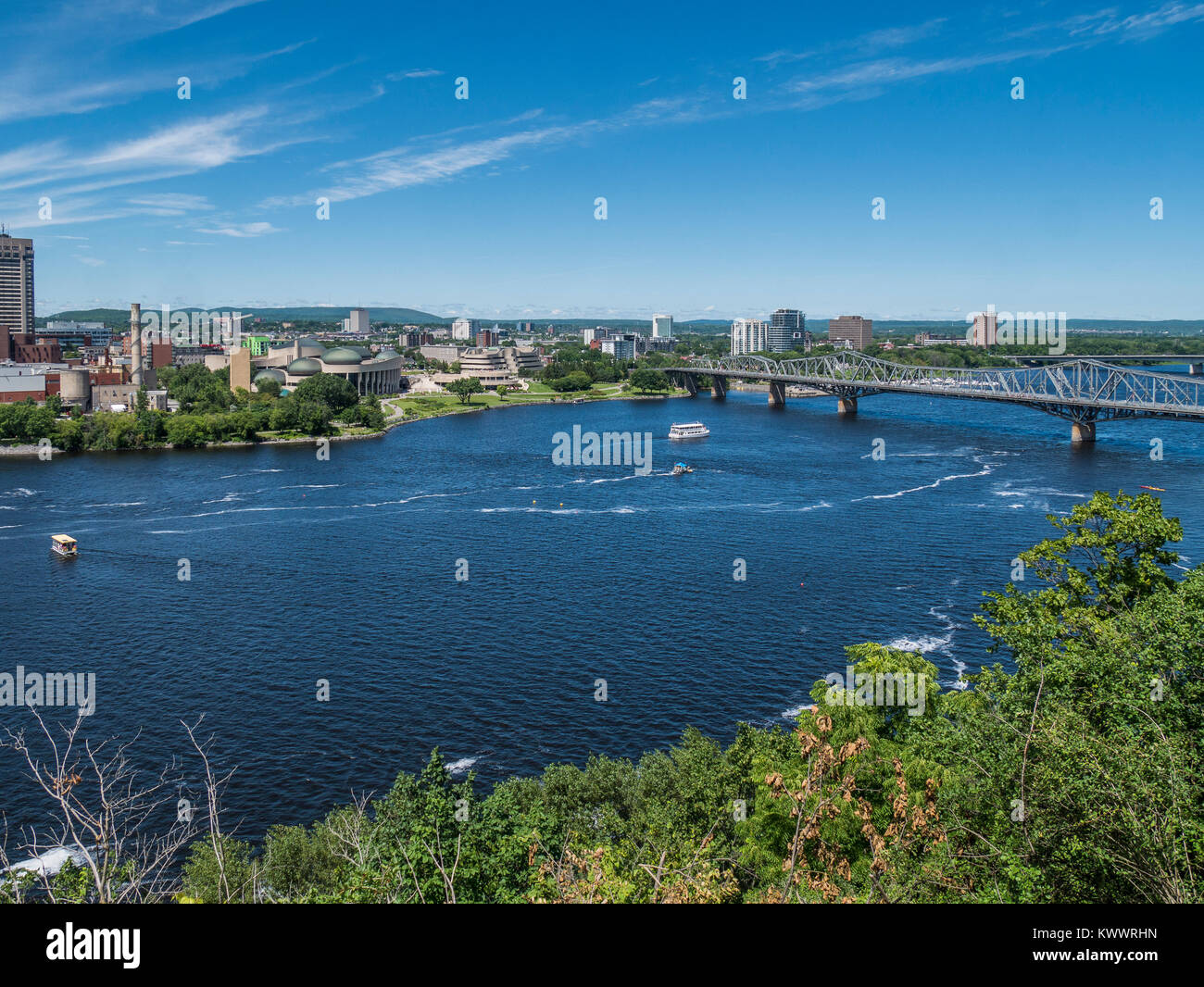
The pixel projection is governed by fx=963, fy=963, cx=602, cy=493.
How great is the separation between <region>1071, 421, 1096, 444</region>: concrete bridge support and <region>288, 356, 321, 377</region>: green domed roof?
7064 centimetres

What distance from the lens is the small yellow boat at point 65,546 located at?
3453 centimetres

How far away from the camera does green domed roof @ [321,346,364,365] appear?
102125 mm

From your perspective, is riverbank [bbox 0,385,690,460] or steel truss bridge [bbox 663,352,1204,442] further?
steel truss bridge [bbox 663,352,1204,442]

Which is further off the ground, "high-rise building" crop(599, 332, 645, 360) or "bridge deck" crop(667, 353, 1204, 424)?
"high-rise building" crop(599, 332, 645, 360)

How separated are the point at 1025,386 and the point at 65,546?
67143 millimetres

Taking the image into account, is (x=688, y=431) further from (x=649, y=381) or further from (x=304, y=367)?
(x=304, y=367)

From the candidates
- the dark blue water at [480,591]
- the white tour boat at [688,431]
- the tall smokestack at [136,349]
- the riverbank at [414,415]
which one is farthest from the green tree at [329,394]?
the white tour boat at [688,431]

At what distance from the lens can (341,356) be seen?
103 m

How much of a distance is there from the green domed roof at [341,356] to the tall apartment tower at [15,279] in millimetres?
74271

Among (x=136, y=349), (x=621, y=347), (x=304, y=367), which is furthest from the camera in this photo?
(x=621, y=347)

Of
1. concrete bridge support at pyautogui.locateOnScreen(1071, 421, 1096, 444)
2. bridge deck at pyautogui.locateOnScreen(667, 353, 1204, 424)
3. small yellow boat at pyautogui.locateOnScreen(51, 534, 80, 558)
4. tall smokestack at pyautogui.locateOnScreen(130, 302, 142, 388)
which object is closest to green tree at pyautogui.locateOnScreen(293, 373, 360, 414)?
tall smokestack at pyautogui.locateOnScreen(130, 302, 142, 388)

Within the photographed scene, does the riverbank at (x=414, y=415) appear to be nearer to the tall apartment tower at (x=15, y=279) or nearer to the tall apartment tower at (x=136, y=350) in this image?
the tall apartment tower at (x=136, y=350)

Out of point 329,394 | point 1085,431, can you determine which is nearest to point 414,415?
point 329,394

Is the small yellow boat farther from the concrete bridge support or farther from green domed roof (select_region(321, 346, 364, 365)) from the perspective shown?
green domed roof (select_region(321, 346, 364, 365))
